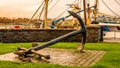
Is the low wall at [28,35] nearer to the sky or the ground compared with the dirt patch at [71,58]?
nearer to the sky

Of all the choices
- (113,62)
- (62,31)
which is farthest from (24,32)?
(113,62)

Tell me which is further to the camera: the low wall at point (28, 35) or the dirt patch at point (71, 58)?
the low wall at point (28, 35)

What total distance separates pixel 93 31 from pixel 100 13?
2353cm

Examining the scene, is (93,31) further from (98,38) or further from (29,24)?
(29,24)

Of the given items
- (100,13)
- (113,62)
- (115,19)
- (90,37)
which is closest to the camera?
(113,62)

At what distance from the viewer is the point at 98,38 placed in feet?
57.7

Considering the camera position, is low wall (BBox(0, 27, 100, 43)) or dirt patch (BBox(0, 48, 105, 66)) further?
low wall (BBox(0, 27, 100, 43))

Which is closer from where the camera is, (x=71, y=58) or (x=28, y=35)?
(x=71, y=58)

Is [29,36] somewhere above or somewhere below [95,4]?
below

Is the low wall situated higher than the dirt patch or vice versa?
the low wall

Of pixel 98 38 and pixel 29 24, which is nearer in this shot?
pixel 98 38

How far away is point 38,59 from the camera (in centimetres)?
916

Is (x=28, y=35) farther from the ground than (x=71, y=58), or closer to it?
farther from the ground

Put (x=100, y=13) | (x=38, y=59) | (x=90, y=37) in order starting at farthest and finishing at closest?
(x=100, y=13) → (x=90, y=37) → (x=38, y=59)
